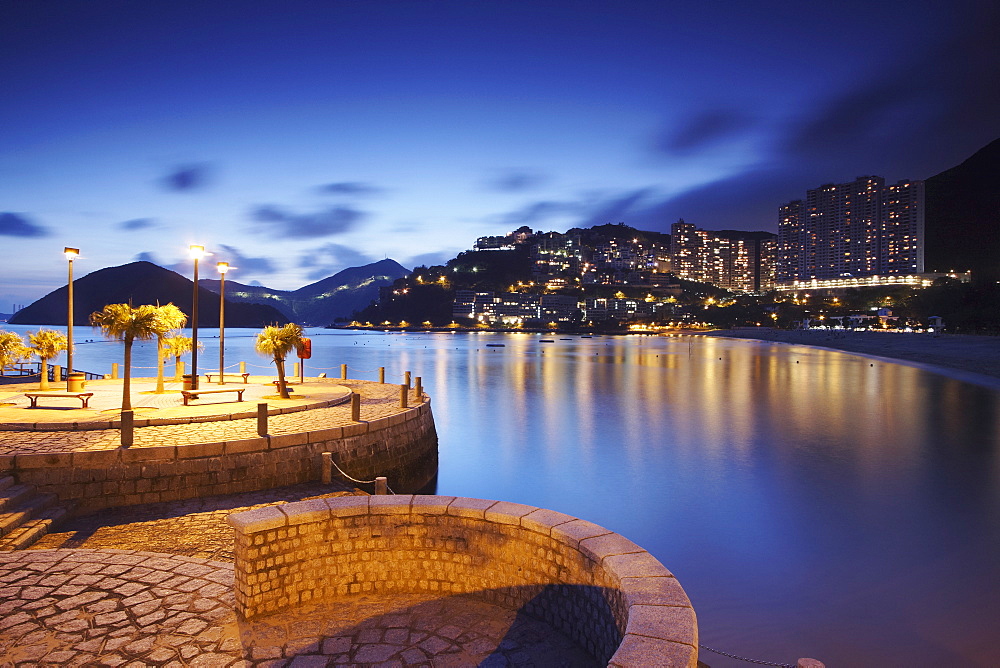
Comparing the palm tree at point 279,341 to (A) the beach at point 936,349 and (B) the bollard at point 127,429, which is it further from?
(A) the beach at point 936,349

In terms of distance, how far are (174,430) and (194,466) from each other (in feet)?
8.70

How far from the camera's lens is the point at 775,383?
44.4 meters

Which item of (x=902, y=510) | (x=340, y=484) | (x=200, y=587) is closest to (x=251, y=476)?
(x=340, y=484)

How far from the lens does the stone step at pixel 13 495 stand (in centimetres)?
796

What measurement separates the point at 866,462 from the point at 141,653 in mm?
21084

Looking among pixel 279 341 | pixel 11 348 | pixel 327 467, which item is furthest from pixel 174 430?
pixel 11 348

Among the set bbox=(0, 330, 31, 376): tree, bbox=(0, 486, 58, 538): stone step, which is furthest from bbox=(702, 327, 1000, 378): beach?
bbox=(0, 330, 31, 376): tree

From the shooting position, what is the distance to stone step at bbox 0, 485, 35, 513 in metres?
7.96

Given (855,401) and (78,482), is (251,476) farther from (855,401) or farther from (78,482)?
(855,401)

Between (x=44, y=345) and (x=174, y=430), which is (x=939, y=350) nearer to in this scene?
(x=174, y=430)

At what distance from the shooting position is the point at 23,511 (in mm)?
8125

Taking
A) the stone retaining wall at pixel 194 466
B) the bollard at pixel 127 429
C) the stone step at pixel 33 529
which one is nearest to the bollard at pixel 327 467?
the stone retaining wall at pixel 194 466

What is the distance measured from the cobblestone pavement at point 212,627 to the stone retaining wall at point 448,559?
0.17m

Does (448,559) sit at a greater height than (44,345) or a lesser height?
lesser
